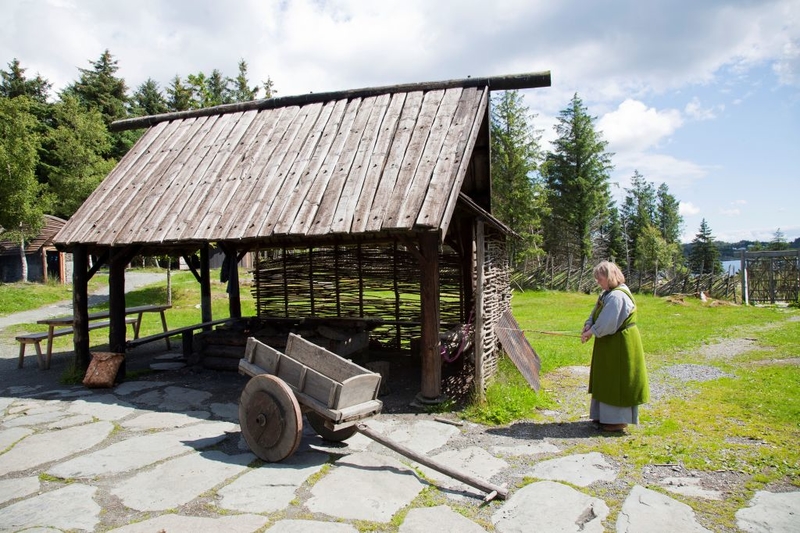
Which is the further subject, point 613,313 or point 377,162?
point 377,162

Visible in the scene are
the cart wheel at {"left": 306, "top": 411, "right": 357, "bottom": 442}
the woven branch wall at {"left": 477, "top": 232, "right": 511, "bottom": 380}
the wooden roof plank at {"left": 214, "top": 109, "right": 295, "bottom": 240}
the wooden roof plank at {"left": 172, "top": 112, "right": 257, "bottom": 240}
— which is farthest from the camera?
the wooden roof plank at {"left": 172, "top": 112, "right": 257, "bottom": 240}

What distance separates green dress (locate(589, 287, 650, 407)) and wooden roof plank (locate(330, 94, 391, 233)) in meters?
3.24

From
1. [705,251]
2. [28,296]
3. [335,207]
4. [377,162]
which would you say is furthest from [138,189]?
[705,251]

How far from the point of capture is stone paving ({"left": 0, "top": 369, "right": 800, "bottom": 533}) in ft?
12.1

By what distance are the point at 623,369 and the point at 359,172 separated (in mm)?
4233

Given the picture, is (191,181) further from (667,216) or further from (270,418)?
(667,216)

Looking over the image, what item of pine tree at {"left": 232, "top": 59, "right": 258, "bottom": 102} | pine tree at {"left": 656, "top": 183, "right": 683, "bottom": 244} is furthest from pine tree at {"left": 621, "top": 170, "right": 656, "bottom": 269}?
pine tree at {"left": 232, "top": 59, "right": 258, "bottom": 102}

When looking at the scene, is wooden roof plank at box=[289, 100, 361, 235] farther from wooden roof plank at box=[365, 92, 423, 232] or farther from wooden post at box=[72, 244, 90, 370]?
wooden post at box=[72, 244, 90, 370]

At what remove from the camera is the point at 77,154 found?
2758 cm

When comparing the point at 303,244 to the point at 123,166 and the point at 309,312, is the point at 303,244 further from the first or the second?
the point at 123,166

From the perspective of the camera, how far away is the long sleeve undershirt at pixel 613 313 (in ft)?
17.9

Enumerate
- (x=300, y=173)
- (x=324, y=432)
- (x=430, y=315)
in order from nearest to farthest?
(x=324, y=432), (x=430, y=315), (x=300, y=173)

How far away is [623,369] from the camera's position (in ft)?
17.9

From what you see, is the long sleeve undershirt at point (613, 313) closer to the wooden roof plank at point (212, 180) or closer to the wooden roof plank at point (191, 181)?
the wooden roof plank at point (212, 180)
